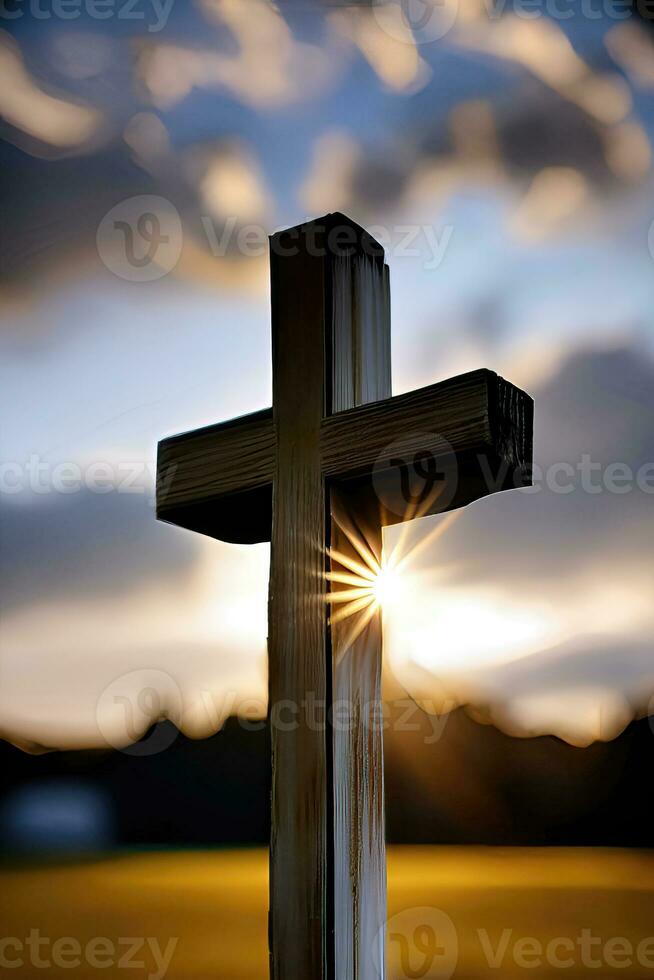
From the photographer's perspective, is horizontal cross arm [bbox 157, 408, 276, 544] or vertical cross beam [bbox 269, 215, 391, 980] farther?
horizontal cross arm [bbox 157, 408, 276, 544]

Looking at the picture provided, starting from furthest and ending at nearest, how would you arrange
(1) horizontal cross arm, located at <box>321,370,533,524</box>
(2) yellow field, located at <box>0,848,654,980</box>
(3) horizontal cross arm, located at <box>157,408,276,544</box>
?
(2) yellow field, located at <box>0,848,654,980</box>
(3) horizontal cross arm, located at <box>157,408,276,544</box>
(1) horizontal cross arm, located at <box>321,370,533,524</box>

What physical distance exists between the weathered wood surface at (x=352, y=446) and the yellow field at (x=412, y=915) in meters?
1.04

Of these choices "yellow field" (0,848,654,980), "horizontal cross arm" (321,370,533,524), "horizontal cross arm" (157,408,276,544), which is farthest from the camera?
"yellow field" (0,848,654,980)

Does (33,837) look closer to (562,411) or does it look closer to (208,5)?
(562,411)

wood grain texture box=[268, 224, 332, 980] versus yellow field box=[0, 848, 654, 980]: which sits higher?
wood grain texture box=[268, 224, 332, 980]

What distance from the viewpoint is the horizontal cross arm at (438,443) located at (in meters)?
0.62

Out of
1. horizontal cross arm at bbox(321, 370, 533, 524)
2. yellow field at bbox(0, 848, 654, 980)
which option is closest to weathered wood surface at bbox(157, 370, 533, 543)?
horizontal cross arm at bbox(321, 370, 533, 524)

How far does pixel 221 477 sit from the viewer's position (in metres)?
0.75

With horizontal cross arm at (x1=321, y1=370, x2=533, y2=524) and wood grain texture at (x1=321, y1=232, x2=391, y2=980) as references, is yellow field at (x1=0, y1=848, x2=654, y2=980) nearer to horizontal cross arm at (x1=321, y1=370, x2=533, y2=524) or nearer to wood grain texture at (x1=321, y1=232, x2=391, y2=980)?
wood grain texture at (x1=321, y1=232, x2=391, y2=980)

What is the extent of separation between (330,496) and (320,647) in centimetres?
11

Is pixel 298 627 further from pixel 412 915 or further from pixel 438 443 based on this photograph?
pixel 412 915

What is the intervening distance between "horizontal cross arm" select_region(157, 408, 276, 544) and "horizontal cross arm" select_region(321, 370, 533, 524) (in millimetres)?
68

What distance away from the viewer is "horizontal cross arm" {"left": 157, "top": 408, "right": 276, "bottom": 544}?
0.73 m

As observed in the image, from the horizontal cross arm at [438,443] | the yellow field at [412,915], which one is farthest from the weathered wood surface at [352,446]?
the yellow field at [412,915]
